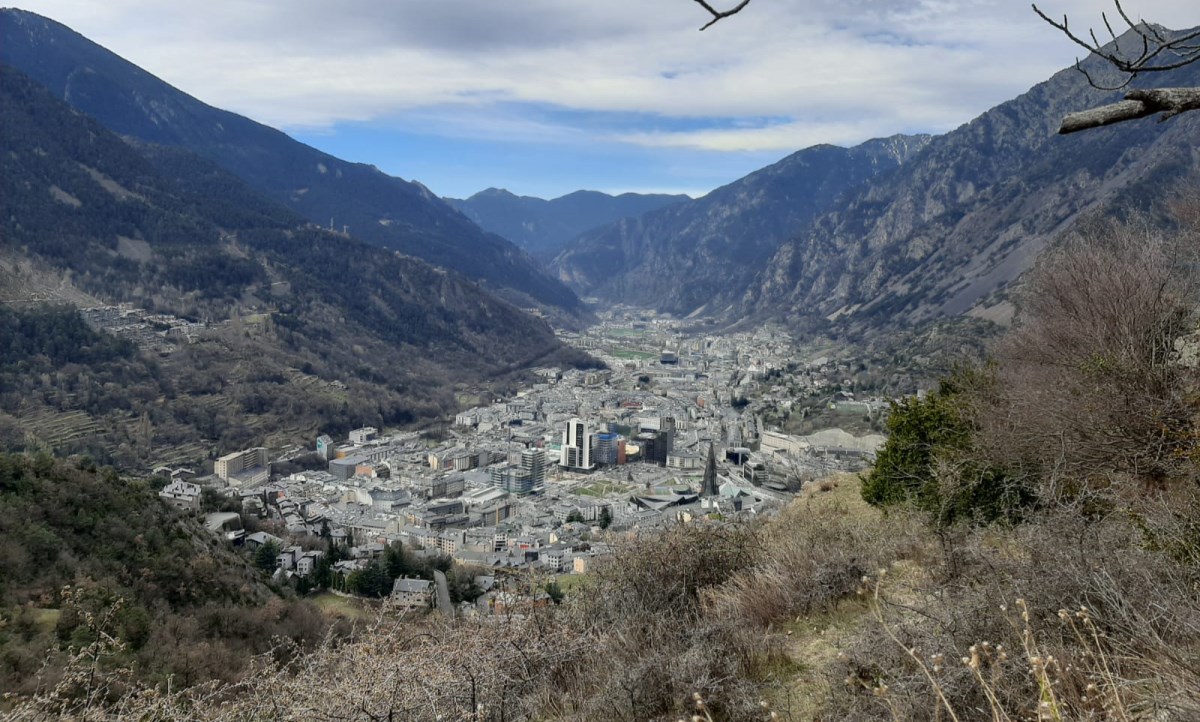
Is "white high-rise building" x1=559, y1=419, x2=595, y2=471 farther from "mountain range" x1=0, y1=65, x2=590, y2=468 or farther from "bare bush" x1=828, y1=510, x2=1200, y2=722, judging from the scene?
"bare bush" x1=828, y1=510, x2=1200, y2=722

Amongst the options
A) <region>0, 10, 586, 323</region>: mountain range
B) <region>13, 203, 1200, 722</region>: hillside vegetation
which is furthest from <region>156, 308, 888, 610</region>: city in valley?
<region>0, 10, 586, 323</region>: mountain range

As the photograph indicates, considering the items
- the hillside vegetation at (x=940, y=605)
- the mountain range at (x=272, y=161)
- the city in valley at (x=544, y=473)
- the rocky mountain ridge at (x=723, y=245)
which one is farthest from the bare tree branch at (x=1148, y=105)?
the rocky mountain ridge at (x=723, y=245)

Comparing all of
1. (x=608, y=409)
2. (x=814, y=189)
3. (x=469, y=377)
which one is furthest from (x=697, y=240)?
(x=608, y=409)

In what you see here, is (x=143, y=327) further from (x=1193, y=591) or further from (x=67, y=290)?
(x=1193, y=591)

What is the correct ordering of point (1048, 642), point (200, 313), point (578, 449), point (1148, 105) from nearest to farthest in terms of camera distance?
point (1148, 105) → point (1048, 642) → point (578, 449) → point (200, 313)

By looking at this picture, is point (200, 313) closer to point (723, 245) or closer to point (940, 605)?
point (940, 605)

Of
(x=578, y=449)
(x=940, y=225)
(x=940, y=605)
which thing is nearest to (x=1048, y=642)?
(x=940, y=605)
